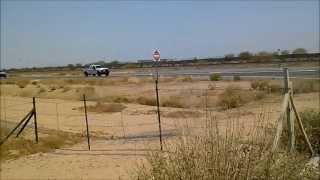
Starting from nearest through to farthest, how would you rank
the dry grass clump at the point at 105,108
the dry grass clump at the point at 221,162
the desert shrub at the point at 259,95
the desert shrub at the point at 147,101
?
the dry grass clump at the point at 221,162 → the dry grass clump at the point at 105,108 → the desert shrub at the point at 259,95 → the desert shrub at the point at 147,101

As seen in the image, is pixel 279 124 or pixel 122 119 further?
pixel 122 119

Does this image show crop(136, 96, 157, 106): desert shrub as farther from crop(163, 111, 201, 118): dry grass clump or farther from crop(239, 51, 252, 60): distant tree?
crop(239, 51, 252, 60): distant tree

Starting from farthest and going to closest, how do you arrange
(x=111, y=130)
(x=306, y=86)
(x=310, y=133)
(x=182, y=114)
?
(x=306, y=86) < (x=182, y=114) < (x=111, y=130) < (x=310, y=133)

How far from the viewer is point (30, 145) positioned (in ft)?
52.7

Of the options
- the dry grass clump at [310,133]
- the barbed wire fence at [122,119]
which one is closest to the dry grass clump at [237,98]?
the barbed wire fence at [122,119]

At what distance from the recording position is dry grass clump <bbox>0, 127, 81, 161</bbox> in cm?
1519

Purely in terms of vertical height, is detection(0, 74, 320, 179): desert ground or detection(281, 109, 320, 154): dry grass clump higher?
detection(281, 109, 320, 154): dry grass clump

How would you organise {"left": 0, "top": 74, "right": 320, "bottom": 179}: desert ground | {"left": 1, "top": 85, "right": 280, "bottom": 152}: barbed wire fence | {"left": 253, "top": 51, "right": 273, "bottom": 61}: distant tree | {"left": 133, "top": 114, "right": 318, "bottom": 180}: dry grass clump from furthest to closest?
1. {"left": 253, "top": 51, "right": 273, "bottom": 61}: distant tree
2. {"left": 1, "top": 85, "right": 280, "bottom": 152}: barbed wire fence
3. {"left": 0, "top": 74, "right": 320, "bottom": 179}: desert ground
4. {"left": 133, "top": 114, "right": 318, "bottom": 180}: dry grass clump

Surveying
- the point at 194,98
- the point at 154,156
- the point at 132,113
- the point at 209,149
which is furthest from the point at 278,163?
the point at 194,98

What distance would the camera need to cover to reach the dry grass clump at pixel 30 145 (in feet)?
49.9

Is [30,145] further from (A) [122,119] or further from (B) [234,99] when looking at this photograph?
(B) [234,99]

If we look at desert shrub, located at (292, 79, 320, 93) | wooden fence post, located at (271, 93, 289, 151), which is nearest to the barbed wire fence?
wooden fence post, located at (271, 93, 289, 151)

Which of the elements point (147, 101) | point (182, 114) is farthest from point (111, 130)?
point (147, 101)

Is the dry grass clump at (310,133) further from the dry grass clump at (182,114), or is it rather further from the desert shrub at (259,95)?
the desert shrub at (259,95)
